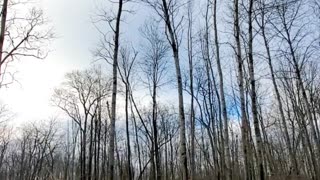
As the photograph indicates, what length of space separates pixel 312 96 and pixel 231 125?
13.9m

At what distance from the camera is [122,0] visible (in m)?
14.5

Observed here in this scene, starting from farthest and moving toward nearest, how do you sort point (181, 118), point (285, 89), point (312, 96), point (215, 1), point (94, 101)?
point (94, 101), point (285, 89), point (312, 96), point (215, 1), point (181, 118)

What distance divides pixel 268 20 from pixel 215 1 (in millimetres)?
3726

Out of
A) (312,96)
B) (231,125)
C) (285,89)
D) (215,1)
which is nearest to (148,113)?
(231,125)

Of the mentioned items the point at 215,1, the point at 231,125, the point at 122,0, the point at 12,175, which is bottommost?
the point at 12,175

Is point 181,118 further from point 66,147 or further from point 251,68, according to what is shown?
point 66,147

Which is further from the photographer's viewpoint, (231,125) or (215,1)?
(231,125)

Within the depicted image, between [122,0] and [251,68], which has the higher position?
[122,0]

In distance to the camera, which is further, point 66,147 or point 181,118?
point 66,147

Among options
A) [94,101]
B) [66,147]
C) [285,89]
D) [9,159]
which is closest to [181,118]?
[285,89]

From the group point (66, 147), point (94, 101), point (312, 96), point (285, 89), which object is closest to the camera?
point (312, 96)

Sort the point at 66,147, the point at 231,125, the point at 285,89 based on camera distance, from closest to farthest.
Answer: the point at 285,89, the point at 231,125, the point at 66,147

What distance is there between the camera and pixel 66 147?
186 feet

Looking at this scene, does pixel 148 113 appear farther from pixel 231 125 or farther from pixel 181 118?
pixel 181 118
